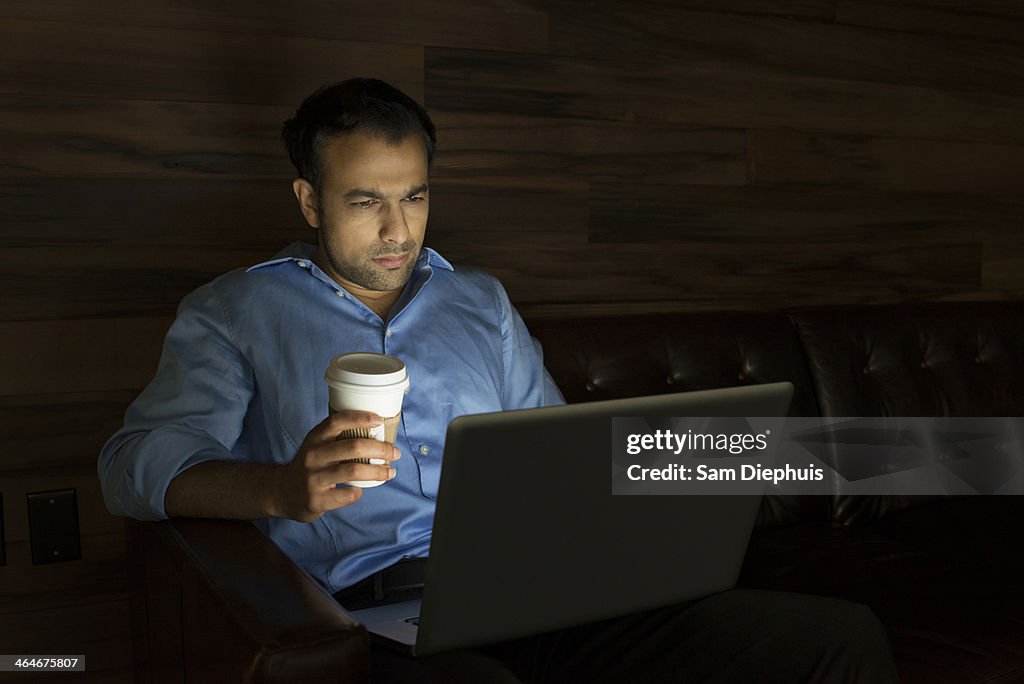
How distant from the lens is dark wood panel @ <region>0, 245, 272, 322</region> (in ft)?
6.16

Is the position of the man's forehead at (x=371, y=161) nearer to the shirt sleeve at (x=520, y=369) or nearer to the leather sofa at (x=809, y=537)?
the shirt sleeve at (x=520, y=369)

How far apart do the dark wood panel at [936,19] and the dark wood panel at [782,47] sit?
2 cm

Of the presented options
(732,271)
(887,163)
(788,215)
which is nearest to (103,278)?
(732,271)

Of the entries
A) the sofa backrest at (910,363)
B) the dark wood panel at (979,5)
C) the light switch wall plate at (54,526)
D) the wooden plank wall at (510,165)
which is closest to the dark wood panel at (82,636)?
the wooden plank wall at (510,165)

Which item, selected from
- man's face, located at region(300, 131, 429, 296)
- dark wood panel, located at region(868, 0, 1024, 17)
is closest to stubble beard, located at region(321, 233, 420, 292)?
man's face, located at region(300, 131, 429, 296)

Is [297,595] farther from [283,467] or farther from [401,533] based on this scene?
[401,533]

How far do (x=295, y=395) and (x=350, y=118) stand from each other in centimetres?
45

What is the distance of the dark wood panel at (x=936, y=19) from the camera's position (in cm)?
254

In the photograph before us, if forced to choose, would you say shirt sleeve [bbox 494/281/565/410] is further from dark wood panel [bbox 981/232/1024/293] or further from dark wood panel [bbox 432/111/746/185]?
dark wood panel [bbox 981/232/1024/293]

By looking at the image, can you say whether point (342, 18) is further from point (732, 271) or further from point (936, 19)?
point (936, 19)

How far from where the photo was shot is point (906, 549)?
6.42 ft

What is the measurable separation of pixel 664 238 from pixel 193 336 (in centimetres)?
125

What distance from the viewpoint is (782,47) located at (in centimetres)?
246

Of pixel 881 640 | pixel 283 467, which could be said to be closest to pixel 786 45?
pixel 881 640
